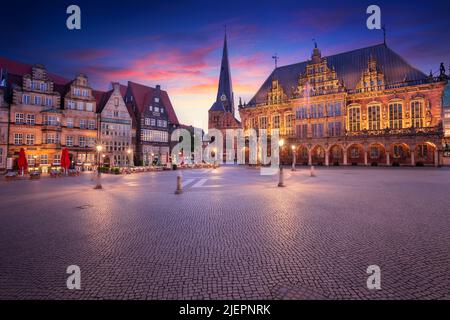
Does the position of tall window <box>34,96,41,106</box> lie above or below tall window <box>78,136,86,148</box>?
above

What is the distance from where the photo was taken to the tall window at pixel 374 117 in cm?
4259

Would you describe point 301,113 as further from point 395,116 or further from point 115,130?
point 115,130

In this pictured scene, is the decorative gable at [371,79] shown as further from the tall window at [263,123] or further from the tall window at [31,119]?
the tall window at [31,119]

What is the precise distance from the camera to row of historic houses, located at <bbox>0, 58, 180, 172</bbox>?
105 feet

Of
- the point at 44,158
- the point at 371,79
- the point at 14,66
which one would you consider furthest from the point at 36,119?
the point at 371,79

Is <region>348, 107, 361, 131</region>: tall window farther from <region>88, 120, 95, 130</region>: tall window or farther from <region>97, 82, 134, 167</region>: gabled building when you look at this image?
<region>88, 120, 95, 130</region>: tall window

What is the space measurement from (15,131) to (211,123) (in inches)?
1983

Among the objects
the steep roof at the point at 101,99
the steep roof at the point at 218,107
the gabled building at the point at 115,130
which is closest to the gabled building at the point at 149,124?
the gabled building at the point at 115,130

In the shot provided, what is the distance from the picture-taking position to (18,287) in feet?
11.5

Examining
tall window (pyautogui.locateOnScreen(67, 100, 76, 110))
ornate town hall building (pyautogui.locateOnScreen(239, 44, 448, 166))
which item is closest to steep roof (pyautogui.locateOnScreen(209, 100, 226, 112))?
ornate town hall building (pyautogui.locateOnScreen(239, 44, 448, 166))

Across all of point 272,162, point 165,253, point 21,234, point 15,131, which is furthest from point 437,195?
point 15,131

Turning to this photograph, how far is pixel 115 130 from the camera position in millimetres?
42000

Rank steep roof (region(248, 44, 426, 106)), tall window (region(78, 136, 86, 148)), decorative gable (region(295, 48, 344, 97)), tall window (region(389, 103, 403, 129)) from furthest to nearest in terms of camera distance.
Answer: decorative gable (region(295, 48, 344, 97)) < steep roof (region(248, 44, 426, 106)) < tall window (region(389, 103, 403, 129)) < tall window (region(78, 136, 86, 148))

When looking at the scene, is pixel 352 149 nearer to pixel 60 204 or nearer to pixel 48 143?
pixel 60 204
